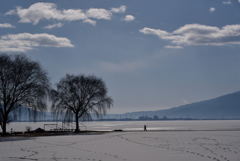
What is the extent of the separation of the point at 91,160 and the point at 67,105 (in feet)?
154

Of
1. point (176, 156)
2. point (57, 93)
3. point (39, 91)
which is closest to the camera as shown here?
point (176, 156)

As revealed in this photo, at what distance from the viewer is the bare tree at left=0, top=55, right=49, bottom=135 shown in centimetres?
4844

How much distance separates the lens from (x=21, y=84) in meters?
49.1

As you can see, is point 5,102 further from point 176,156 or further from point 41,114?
point 176,156

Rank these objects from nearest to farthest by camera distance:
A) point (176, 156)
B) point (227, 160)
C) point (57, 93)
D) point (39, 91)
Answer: point (227, 160) → point (176, 156) → point (39, 91) → point (57, 93)

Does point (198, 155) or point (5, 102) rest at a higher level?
point (5, 102)

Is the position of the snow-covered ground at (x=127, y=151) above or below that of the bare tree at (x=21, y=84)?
below

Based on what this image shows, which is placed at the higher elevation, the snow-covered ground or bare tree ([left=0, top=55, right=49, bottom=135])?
bare tree ([left=0, top=55, right=49, bottom=135])

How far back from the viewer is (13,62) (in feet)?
162

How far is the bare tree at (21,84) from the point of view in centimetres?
4844

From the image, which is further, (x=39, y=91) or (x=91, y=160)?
(x=39, y=91)

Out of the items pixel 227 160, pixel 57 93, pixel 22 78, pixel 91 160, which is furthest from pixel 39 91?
pixel 227 160

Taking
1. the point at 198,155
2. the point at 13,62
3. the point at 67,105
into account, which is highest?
the point at 13,62

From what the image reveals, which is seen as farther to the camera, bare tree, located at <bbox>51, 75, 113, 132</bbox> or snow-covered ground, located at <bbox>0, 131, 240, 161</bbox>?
bare tree, located at <bbox>51, 75, 113, 132</bbox>
